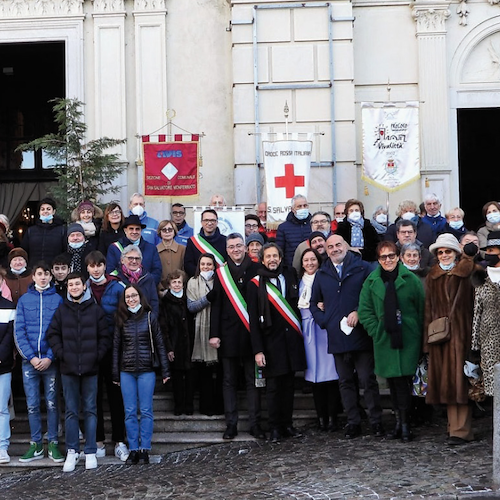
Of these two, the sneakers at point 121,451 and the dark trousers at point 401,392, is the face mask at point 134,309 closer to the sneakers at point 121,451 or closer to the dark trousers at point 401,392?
the sneakers at point 121,451

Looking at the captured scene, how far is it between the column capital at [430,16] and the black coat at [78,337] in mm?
8113

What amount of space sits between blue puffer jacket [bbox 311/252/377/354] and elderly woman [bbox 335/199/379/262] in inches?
56.1

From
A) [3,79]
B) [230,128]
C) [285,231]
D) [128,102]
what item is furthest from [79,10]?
[285,231]

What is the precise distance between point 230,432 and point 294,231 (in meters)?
2.56

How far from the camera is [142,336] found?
8.55 m

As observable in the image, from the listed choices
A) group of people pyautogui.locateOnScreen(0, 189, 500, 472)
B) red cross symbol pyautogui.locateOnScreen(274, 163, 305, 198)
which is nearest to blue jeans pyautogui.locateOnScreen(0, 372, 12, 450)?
group of people pyautogui.locateOnScreen(0, 189, 500, 472)

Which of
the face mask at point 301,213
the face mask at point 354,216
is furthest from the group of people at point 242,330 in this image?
the face mask at point 354,216

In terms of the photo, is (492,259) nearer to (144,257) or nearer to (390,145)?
(144,257)

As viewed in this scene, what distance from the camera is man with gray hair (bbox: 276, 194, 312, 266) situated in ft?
34.0

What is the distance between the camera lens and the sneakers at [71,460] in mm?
8359

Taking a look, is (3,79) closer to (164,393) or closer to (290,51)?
(290,51)

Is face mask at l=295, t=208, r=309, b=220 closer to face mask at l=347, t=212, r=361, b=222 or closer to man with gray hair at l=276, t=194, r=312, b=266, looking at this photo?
man with gray hair at l=276, t=194, r=312, b=266

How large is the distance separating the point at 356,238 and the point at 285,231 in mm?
816

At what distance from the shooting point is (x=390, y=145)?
12.8 metres
